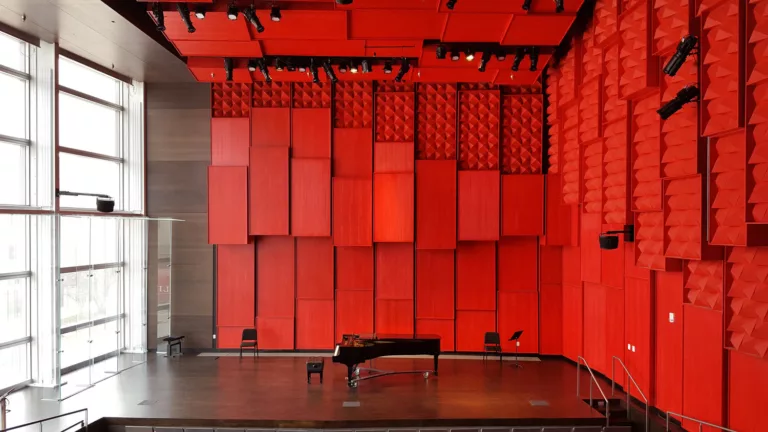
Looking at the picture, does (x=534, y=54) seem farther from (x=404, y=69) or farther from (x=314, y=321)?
(x=314, y=321)

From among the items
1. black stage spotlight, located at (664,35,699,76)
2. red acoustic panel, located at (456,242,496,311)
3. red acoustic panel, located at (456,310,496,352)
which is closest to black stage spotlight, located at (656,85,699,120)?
black stage spotlight, located at (664,35,699,76)

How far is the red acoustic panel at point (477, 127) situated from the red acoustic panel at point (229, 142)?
5219 mm

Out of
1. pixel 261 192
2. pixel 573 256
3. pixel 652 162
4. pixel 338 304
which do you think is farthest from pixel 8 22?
pixel 573 256

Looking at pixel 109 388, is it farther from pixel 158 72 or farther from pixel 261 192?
pixel 158 72

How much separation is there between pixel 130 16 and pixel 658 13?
27.6ft

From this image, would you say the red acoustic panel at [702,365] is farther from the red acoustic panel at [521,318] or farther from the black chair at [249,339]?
the black chair at [249,339]

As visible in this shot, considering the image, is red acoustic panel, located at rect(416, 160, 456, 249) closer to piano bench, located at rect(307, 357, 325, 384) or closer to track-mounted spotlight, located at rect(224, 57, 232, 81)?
piano bench, located at rect(307, 357, 325, 384)

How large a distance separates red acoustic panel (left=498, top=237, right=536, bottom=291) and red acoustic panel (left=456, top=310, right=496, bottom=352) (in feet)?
2.61

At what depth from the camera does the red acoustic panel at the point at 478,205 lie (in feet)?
37.1

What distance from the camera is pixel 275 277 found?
38.5 ft

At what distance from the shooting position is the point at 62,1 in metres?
7.38

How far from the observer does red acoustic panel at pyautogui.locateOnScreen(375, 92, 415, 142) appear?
11631 mm

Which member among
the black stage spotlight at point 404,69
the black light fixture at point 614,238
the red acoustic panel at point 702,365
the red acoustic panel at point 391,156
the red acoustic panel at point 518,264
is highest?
the black stage spotlight at point 404,69

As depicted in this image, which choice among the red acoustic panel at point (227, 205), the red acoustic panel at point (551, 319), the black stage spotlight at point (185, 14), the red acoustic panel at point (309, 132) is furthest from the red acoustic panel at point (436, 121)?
the black stage spotlight at point (185, 14)
